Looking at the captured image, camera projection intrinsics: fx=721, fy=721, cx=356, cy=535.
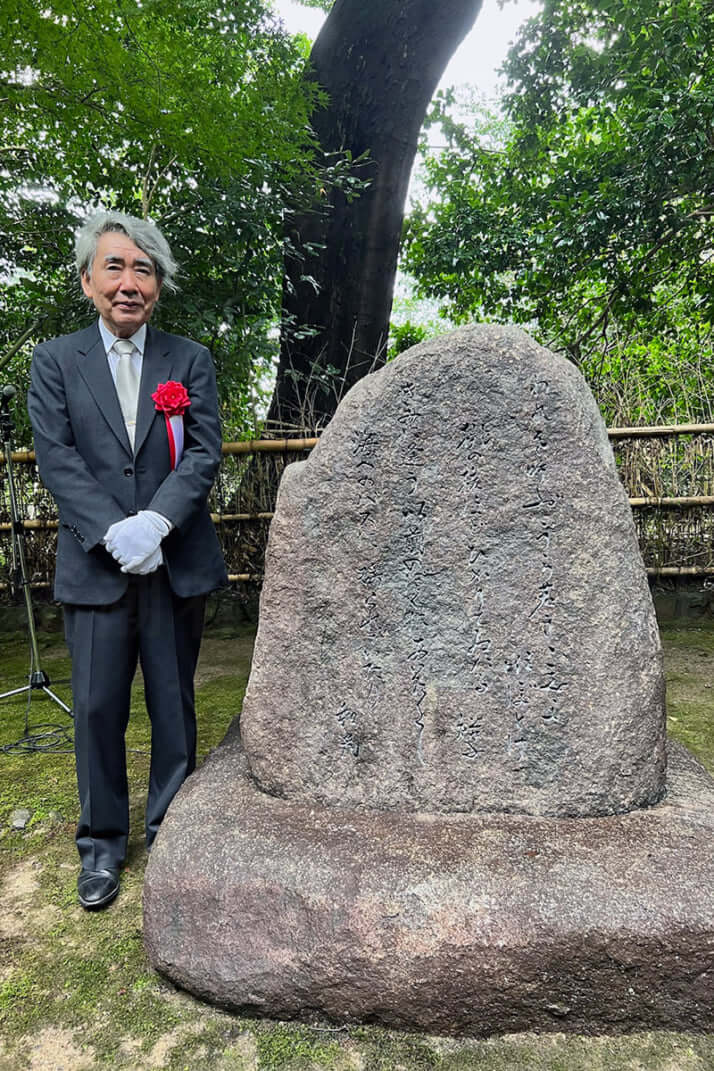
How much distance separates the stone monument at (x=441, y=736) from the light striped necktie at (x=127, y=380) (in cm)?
54

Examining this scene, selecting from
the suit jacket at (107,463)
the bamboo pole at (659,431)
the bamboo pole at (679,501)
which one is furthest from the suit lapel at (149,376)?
the bamboo pole at (679,501)

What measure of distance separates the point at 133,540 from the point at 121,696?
496 millimetres

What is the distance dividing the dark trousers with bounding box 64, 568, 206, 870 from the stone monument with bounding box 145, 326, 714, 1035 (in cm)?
24

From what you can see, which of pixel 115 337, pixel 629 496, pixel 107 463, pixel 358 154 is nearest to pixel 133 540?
pixel 107 463

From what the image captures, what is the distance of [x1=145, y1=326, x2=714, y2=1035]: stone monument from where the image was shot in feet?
5.19

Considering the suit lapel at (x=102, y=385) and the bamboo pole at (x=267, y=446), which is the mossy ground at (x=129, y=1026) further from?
the bamboo pole at (x=267, y=446)

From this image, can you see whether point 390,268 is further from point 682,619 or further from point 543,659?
point 543,659

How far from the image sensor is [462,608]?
1.95 metres

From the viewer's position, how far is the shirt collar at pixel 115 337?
219cm

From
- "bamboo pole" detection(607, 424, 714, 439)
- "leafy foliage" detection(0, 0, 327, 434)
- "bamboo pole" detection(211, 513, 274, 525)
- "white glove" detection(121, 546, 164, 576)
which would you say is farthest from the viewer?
"bamboo pole" detection(211, 513, 274, 525)

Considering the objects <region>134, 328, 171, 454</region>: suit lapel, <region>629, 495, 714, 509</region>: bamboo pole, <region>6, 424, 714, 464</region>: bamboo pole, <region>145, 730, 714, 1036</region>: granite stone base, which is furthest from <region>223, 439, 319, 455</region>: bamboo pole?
<region>145, 730, 714, 1036</region>: granite stone base

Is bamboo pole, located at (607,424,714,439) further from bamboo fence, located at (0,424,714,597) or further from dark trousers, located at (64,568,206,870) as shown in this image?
dark trousers, located at (64,568,206,870)

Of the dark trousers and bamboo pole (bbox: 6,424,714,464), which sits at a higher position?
bamboo pole (bbox: 6,424,714,464)

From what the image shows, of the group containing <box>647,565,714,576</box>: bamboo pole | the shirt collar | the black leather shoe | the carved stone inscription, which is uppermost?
the shirt collar
